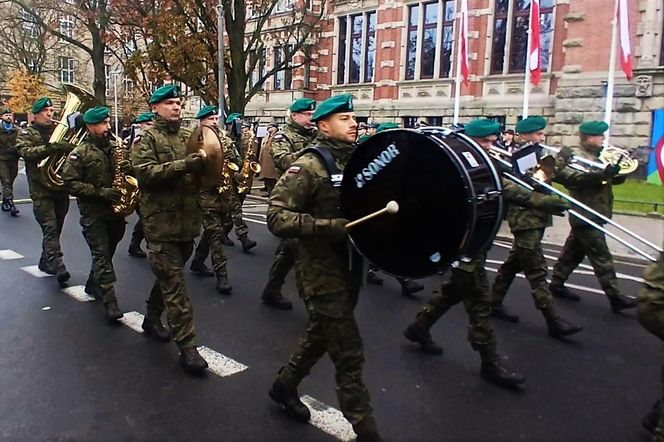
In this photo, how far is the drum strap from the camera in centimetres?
309

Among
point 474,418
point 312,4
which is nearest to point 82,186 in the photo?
point 474,418

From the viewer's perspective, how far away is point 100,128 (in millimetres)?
5355

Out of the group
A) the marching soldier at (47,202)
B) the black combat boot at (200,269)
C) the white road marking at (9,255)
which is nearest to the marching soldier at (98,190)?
the marching soldier at (47,202)

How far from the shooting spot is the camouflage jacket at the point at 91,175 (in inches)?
208

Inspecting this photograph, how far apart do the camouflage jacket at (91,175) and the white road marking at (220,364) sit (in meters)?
1.78

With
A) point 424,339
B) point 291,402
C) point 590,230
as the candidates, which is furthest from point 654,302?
point 590,230

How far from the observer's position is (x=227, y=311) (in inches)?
223

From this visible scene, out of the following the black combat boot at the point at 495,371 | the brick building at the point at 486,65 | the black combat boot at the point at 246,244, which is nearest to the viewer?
the black combat boot at the point at 495,371

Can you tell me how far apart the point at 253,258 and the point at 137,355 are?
3.74 m

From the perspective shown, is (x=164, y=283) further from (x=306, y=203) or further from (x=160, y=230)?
(x=306, y=203)

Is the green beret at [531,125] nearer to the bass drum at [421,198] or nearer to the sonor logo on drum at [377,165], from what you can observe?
the bass drum at [421,198]

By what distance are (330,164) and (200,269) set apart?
436 cm

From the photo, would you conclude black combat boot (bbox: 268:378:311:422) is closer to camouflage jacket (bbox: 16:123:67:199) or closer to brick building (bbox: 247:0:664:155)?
camouflage jacket (bbox: 16:123:67:199)

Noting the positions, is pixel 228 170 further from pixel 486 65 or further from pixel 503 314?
pixel 486 65
